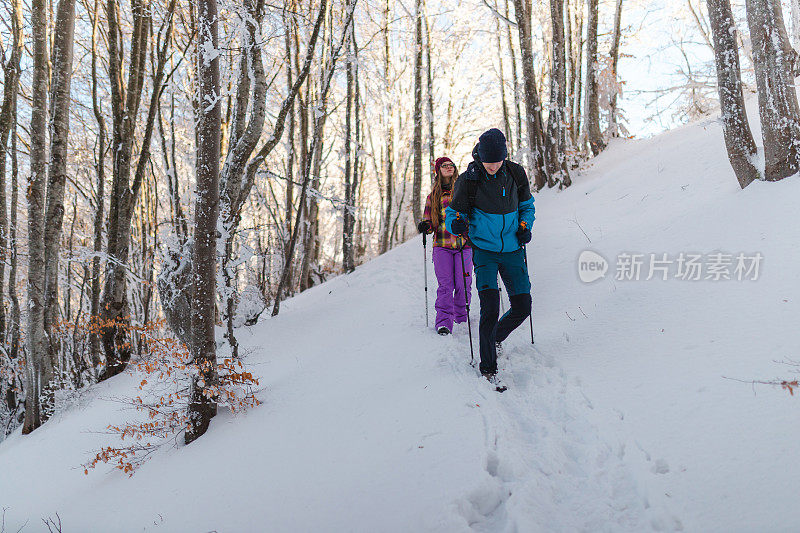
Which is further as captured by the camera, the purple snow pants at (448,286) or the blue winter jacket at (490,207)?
the purple snow pants at (448,286)

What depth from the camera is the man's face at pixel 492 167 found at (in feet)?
11.9

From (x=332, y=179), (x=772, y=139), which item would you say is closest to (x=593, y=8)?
(x=772, y=139)

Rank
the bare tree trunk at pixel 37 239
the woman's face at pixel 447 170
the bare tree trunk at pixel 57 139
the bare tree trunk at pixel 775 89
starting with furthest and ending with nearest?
1. the bare tree trunk at pixel 37 239
2. the bare tree trunk at pixel 57 139
3. the woman's face at pixel 447 170
4. the bare tree trunk at pixel 775 89

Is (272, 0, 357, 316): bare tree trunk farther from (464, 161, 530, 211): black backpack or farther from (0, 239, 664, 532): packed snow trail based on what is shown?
(464, 161, 530, 211): black backpack

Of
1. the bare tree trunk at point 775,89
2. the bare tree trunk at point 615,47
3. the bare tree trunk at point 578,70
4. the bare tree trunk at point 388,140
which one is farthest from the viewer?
the bare tree trunk at point 388,140

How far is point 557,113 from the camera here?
877 centimetres

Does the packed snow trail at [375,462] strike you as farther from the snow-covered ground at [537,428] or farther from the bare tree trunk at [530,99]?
the bare tree trunk at [530,99]

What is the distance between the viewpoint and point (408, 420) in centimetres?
318

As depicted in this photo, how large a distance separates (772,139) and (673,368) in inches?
129

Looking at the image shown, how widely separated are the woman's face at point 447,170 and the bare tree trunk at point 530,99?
4918 millimetres

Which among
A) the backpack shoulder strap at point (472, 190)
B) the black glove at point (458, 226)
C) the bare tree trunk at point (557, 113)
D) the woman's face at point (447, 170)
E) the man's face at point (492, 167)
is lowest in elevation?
the black glove at point (458, 226)

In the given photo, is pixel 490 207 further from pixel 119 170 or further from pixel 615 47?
pixel 615 47

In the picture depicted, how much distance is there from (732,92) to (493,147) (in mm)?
3315

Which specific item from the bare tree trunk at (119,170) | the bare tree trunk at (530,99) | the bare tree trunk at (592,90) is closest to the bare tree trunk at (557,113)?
the bare tree trunk at (530,99)
